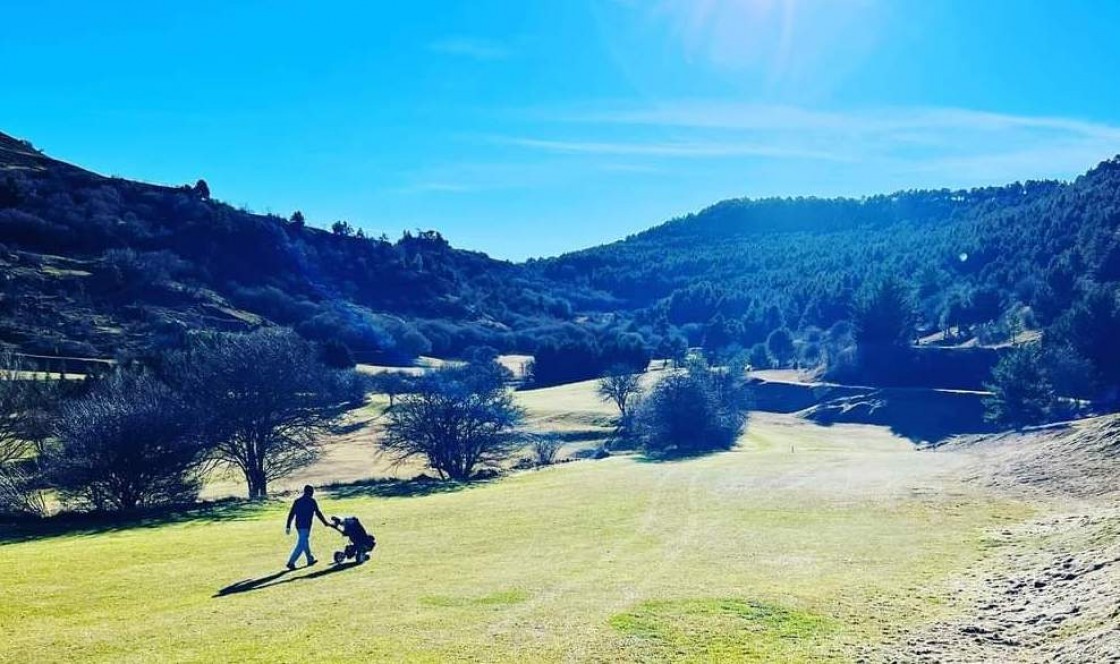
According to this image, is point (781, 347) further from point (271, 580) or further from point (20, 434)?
point (271, 580)

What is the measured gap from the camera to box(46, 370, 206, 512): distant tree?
45156mm

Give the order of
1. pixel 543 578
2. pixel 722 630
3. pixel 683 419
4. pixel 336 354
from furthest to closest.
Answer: pixel 336 354 < pixel 683 419 < pixel 543 578 < pixel 722 630

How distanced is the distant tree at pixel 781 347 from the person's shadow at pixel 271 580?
166119 millimetres

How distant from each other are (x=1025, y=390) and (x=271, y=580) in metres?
97.6

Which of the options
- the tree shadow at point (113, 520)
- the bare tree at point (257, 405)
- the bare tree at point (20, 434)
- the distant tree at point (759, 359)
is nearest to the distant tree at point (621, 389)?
the bare tree at point (257, 405)

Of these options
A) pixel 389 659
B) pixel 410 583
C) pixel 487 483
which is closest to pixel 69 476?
pixel 487 483

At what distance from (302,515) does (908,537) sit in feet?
73.8

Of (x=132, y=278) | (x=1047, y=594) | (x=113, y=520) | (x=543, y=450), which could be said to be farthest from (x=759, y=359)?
(x=1047, y=594)

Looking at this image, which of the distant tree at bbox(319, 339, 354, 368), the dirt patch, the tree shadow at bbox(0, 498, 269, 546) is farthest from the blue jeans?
the distant tree at bbox(319, 339, 354, 368)

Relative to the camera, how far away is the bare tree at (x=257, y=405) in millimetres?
58719

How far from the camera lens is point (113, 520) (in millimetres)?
43250

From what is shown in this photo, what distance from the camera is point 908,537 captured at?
29.5 m

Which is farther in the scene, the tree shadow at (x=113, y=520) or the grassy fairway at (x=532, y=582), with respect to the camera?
the tree shadow at (x=113, y=520)

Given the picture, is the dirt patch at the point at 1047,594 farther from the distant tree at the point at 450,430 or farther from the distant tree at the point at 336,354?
the distant tree at the point at 336,354
